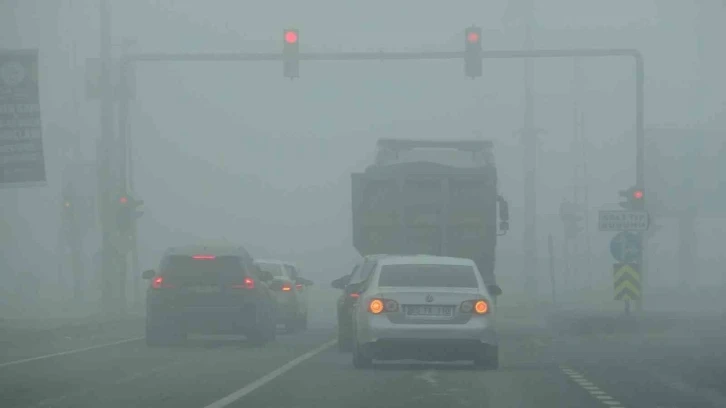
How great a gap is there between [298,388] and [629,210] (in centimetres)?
2127

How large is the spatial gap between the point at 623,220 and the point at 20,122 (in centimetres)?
1419

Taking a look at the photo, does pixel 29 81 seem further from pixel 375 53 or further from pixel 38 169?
pixel 375 53

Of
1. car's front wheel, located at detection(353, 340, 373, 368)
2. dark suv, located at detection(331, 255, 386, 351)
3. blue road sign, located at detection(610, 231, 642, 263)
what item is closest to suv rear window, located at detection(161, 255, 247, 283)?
dark suv, located at detection(331, 255, 386, 351)

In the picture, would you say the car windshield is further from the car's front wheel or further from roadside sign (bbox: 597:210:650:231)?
the car's front wheel

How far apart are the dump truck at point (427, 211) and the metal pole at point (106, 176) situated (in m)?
9.86

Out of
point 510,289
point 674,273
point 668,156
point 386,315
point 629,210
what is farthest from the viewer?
point 674,273

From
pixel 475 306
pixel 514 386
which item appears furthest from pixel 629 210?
pixel 514 386

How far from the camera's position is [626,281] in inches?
1476

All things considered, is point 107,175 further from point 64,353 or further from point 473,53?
point 64,353

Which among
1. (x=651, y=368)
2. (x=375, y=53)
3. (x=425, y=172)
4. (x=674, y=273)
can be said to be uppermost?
(x=375, y=53)

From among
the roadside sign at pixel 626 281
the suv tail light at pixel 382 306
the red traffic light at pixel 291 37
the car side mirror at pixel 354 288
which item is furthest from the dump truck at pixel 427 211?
the suv tail light at pixel 382 306

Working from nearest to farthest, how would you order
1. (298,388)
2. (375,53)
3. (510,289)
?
(298,388)
(375,53)
(510,289)

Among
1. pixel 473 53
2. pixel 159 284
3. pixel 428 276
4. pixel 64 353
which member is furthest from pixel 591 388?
pixel 473 53

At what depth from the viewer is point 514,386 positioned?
18531 mm
